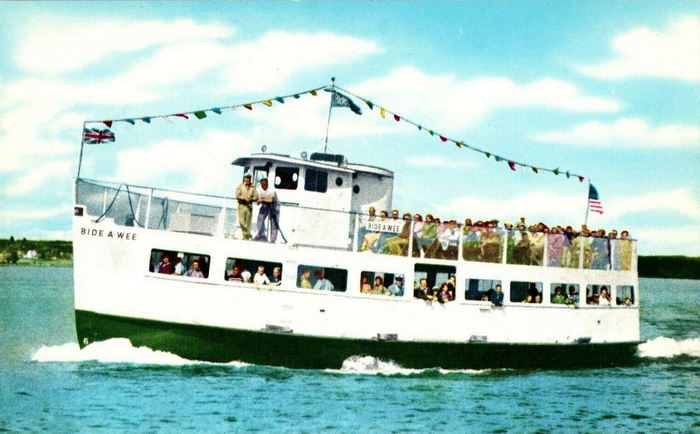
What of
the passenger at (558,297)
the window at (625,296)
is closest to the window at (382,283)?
the passenger at (558,297)

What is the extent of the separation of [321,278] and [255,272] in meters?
1.42

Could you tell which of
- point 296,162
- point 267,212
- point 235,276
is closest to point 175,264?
point 235,276

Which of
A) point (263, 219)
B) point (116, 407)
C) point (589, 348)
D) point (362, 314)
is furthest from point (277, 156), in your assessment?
point (589, 348)

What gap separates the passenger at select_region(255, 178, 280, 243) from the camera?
16203 millimetres

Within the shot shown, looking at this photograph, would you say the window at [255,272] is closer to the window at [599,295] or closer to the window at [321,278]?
the window at [321,278]

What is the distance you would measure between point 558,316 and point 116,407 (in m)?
10.6

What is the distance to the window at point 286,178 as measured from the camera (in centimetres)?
1769

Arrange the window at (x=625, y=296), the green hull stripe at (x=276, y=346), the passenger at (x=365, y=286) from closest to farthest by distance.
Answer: the green hull stripe at (x=276, y=346) < the passenger at (x=365, y=286) < the window at (x=625, y=296)

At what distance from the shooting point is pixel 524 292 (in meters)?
18.6

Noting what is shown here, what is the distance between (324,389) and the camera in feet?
48.2

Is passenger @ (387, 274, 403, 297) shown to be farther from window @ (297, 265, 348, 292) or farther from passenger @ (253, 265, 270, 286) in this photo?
passenger @ (253, 265, 270, 286)

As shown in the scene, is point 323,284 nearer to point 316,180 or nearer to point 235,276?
point 235,276

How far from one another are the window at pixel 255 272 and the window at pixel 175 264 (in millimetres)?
542

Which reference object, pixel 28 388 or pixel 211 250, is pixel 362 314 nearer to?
pixel 211 250
